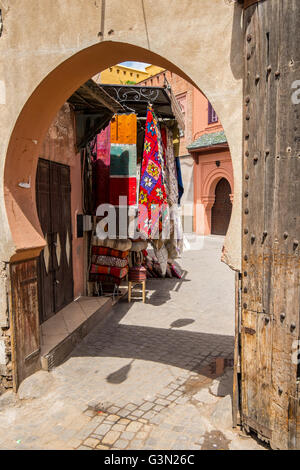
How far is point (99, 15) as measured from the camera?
3.03 metres

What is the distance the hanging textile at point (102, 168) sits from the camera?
21.9 feet

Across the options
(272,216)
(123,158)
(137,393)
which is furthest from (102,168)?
(272,216)

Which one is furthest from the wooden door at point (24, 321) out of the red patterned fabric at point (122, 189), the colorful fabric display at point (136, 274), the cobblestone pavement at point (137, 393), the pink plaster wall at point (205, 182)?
the pink plaster wall at point (205, 182)

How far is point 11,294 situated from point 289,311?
2617mm

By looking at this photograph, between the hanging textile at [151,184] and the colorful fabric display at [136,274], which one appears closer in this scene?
the hanging textile at [151,184]

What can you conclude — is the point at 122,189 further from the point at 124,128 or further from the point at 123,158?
the point at 124,128

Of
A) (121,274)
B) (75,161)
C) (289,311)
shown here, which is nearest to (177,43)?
(289,311)

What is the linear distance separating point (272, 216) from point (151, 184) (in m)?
3.63

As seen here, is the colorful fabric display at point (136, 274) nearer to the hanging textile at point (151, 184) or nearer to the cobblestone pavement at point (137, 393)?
the cobblestone pavement at point (137, 393)

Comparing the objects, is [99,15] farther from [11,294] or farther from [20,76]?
[11,294]

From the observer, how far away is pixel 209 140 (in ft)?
56.7

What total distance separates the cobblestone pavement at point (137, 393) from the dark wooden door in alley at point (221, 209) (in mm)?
12552

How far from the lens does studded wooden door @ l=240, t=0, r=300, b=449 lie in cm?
240

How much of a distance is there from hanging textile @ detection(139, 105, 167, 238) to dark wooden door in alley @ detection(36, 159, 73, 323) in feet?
4.22
